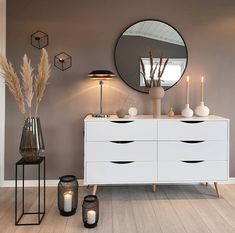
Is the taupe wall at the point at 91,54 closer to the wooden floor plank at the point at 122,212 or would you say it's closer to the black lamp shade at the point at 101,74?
the black lamp shade at the point at 101,74

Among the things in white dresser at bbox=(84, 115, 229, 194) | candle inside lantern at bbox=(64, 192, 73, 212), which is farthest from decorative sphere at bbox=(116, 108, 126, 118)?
candle inside lantern at bbox=(64, 192, 73, 212)

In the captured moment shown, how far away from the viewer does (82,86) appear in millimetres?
3531

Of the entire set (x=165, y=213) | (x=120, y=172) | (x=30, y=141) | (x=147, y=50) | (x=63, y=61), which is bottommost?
(x=165, y=213)

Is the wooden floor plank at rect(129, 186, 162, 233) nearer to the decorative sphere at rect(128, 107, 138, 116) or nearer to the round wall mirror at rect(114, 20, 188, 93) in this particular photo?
the decorative sphere at rect(128, 107, 138, 116)

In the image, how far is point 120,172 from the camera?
3.11m

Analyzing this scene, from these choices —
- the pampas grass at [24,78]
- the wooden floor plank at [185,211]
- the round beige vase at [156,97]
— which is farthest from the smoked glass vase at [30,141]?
the wooden floor plank at [185,211]

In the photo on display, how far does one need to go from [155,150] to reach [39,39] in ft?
5.88

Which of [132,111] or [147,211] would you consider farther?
[132,111]

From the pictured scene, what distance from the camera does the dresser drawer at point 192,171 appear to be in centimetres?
314

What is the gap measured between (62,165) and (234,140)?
205 centimetres

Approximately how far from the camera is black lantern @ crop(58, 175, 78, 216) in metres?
2.71

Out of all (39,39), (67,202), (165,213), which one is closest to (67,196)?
(67,202)

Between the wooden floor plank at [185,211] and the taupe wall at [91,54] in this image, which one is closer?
the wooden floor plank at [185,211]

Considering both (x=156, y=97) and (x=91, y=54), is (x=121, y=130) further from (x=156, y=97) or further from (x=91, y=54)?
(x=91, y=54)
